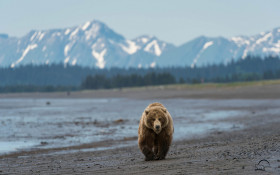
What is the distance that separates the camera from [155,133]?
10.5 m

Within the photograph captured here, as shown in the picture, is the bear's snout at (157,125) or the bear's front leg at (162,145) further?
the bear's front leg at (162,145)

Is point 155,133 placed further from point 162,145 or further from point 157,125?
point 157,125

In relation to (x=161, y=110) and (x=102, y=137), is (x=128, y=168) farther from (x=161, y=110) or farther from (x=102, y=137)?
(x=102, y=137)

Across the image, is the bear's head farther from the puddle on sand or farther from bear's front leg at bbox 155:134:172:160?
the puddle on sand

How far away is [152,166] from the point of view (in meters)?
8.98

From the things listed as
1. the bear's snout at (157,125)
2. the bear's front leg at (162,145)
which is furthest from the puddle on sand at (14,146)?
the bear's snout at (157,125)

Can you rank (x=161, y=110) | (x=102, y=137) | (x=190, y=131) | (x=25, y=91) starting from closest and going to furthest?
1. (x=161, y=110)
2. (x=102, y=137)
3. (x=190, y=131)
4. (x=25, y=91)

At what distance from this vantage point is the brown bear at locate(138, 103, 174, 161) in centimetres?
1012

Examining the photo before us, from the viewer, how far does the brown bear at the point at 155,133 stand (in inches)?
399

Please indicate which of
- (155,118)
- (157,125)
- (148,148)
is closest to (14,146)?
(148,148)

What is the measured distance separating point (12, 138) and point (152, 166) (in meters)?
13.5

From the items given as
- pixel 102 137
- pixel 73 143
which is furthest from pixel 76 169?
pixel 102 137

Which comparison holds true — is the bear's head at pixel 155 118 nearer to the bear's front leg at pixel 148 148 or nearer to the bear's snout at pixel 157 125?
the bear's snout at pixel 157 125

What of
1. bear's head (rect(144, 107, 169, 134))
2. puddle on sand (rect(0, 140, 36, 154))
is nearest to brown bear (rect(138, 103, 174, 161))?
bear's head (rect(144, 107, 169, 134))
